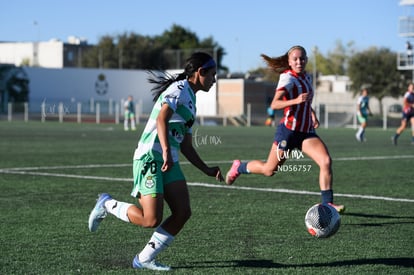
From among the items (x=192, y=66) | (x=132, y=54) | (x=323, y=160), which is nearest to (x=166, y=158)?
(x=192, y=66)

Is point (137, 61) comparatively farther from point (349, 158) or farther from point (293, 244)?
point (293, 244)

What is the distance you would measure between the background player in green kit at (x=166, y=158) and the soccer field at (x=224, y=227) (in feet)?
1.27

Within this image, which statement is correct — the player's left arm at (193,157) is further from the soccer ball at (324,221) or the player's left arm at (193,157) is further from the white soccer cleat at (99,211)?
the soccer ball at (324,221)

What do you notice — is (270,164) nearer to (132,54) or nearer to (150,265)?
(150,265)

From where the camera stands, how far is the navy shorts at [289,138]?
33.8 feet

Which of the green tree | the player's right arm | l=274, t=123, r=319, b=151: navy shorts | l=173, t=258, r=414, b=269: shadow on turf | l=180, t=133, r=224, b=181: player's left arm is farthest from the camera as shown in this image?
the green tree

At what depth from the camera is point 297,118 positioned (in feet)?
33.7

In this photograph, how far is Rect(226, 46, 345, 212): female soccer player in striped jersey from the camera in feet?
33.0

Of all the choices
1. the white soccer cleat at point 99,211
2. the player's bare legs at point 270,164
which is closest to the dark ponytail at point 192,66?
the white soccer cleat at point 99,211

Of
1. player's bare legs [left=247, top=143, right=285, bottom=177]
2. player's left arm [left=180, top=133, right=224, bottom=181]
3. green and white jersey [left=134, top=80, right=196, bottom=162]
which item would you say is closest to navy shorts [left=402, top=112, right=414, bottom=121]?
player's bare legs [left=247, top=143, right=285, bottom=177]

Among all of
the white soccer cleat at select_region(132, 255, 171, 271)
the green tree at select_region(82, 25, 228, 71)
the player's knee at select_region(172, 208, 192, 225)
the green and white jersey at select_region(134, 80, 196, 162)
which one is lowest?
the white soccer cleat at select_region(132, 255, 171, 271)

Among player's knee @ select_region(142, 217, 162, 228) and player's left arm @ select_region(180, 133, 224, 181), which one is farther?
player's left arm @ select_region(180, 133, 224, 181)

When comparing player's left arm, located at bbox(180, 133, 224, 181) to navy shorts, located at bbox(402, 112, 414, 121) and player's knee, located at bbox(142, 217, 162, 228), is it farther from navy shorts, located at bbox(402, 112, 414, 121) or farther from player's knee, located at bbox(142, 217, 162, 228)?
navy shorts, located at bbox(402, 112, 414, 121)

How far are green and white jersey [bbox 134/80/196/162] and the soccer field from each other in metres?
1.04
